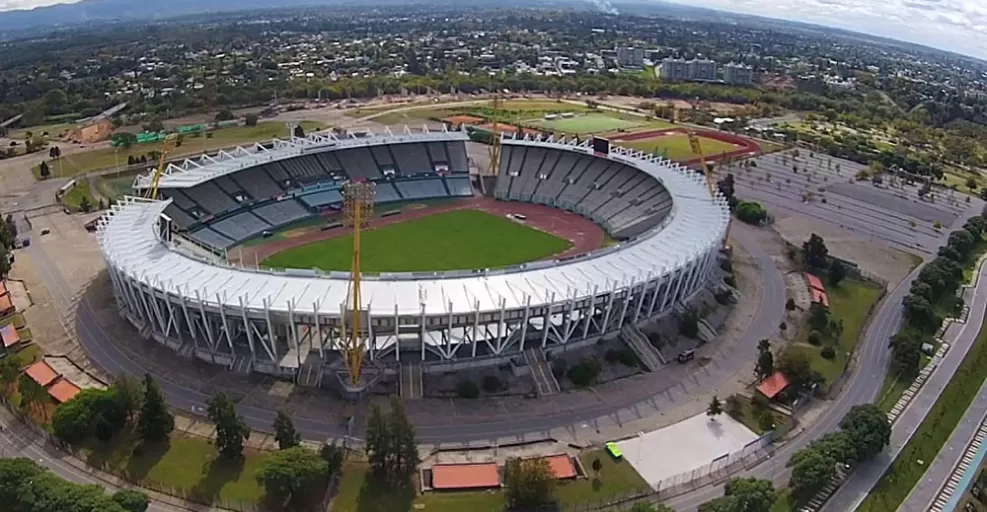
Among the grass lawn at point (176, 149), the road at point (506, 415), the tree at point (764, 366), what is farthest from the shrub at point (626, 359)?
the grass lawn at point (176, 149)

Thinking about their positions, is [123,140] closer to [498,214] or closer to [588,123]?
[498,214]

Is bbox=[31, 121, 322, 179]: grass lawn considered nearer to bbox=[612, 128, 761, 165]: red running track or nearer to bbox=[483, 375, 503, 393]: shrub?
bbox=[612, 128, 761, 165]: red running track

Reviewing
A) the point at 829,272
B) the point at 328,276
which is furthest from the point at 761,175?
the point at 328,276

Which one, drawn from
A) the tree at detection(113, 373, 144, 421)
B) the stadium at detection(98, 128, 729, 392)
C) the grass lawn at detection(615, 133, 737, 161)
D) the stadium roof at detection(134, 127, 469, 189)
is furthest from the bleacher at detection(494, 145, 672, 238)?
the tree at detection(113, 373, 144, 421)

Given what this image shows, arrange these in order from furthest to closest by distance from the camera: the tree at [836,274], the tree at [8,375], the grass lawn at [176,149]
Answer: the grass lawn at [176,149] → the tree at [836,274] → the tree at [8,375]

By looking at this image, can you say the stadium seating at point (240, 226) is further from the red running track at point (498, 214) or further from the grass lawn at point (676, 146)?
the grass lawn at point (676, 146)
